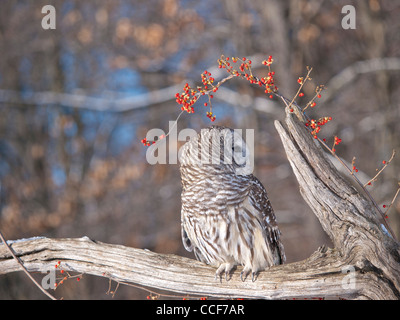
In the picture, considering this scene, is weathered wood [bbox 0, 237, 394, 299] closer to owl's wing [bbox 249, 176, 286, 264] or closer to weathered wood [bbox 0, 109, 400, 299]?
weathered wood [bbox 0, 109, 400, 299]

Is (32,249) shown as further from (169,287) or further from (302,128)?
(302,128)

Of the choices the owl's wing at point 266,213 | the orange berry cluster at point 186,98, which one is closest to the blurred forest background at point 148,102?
the owl's wing at point 266,213

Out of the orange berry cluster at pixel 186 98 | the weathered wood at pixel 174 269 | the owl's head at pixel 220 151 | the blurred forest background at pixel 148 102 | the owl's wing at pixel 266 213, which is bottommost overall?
the weathered wood at pixel 174 269

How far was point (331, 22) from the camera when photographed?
973 cm

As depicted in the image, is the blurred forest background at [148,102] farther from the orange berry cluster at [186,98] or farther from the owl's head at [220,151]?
the orange berry cluster at [186,98]

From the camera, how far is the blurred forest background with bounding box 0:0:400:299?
896 centimetres

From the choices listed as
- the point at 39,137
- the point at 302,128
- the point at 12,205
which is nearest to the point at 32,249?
the point at 302,128

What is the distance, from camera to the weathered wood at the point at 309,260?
2.76 metres

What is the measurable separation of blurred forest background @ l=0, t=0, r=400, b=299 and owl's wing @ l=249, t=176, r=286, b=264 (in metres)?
4.95

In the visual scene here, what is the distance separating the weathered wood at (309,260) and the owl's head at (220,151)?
1.65 feet

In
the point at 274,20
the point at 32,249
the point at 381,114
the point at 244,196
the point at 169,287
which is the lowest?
Result: the point at 169,287

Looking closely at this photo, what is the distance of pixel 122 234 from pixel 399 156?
559cm

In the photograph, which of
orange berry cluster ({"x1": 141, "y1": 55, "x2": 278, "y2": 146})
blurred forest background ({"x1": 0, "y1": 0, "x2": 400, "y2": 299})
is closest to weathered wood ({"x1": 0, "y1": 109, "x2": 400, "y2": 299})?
orange berry cluster ({"x1": 141, "y1": 55, "x2": 278, "y2": 146})

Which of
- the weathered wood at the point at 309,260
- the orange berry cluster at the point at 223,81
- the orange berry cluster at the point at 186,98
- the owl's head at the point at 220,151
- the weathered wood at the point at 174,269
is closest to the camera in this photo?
the orange berry cluster at the point at 223,81
